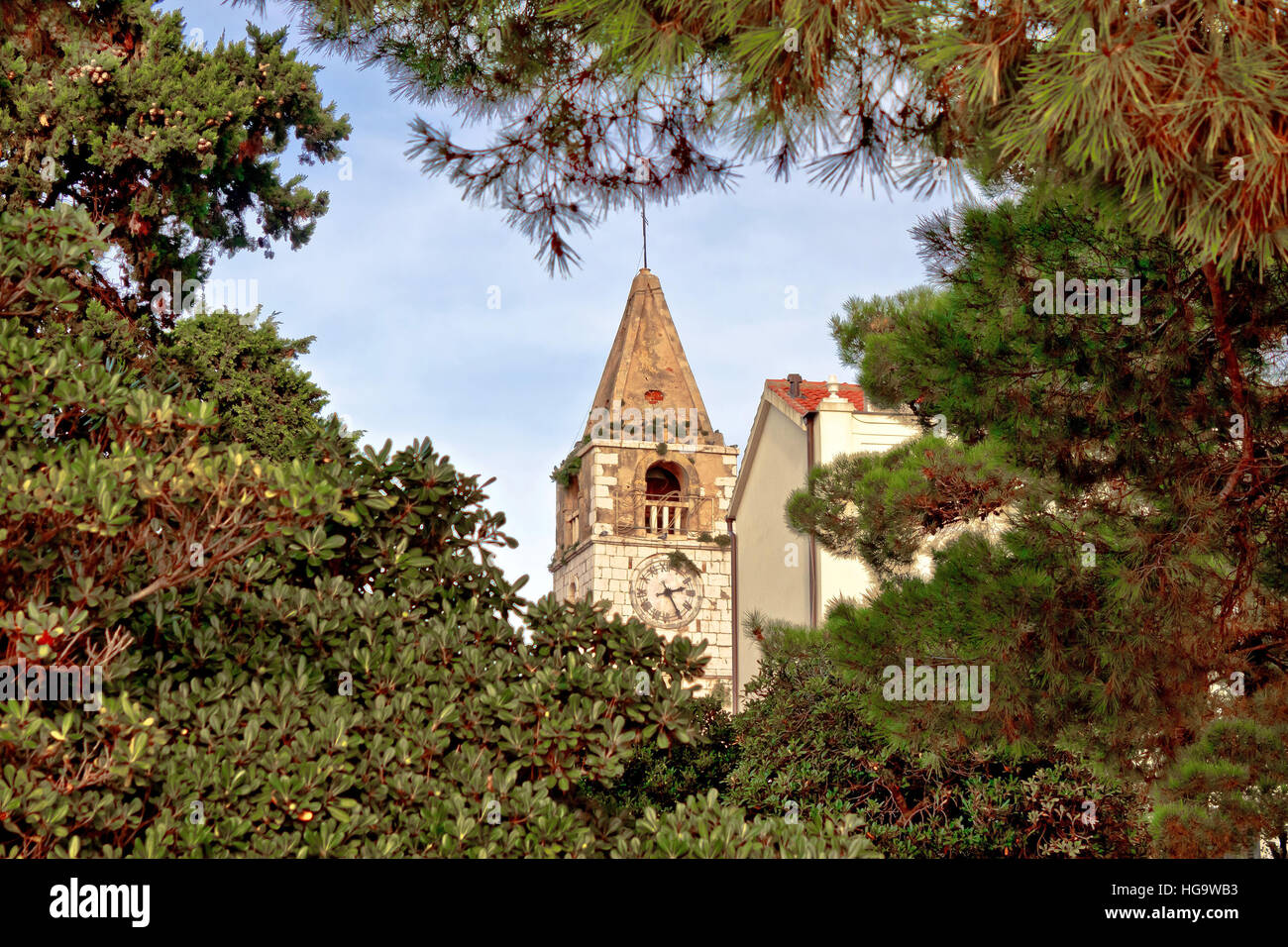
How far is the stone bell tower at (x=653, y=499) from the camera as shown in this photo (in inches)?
1599

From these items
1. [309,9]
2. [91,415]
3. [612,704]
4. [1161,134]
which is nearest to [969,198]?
[1161,134]

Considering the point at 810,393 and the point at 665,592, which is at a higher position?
the point at 810,393

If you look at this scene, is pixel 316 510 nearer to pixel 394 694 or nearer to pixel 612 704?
pixel 394 694

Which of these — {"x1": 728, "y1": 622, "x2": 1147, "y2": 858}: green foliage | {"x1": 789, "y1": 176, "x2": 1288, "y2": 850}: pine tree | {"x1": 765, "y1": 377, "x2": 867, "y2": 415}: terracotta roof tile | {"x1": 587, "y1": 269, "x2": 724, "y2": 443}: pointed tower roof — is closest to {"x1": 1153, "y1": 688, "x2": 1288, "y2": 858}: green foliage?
{"x1": 789, "y1": 176, "x2": 1288, "y2": 850}: pine tree

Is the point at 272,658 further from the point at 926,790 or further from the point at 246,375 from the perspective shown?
the point at 926,790

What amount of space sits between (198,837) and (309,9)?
144 inches

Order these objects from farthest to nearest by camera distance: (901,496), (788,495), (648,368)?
(648,368), (788,495), (901,496)

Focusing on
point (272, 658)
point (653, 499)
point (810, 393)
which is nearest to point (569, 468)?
point (653, 499)

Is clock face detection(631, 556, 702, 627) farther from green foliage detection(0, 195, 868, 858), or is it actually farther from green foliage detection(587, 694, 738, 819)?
green foliage detection(0, 195, 868, 858)

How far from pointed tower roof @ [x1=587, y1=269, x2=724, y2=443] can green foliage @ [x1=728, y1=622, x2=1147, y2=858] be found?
28.3 m

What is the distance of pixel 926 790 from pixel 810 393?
12866 mm

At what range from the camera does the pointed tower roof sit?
4238cm

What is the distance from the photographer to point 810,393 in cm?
2522
